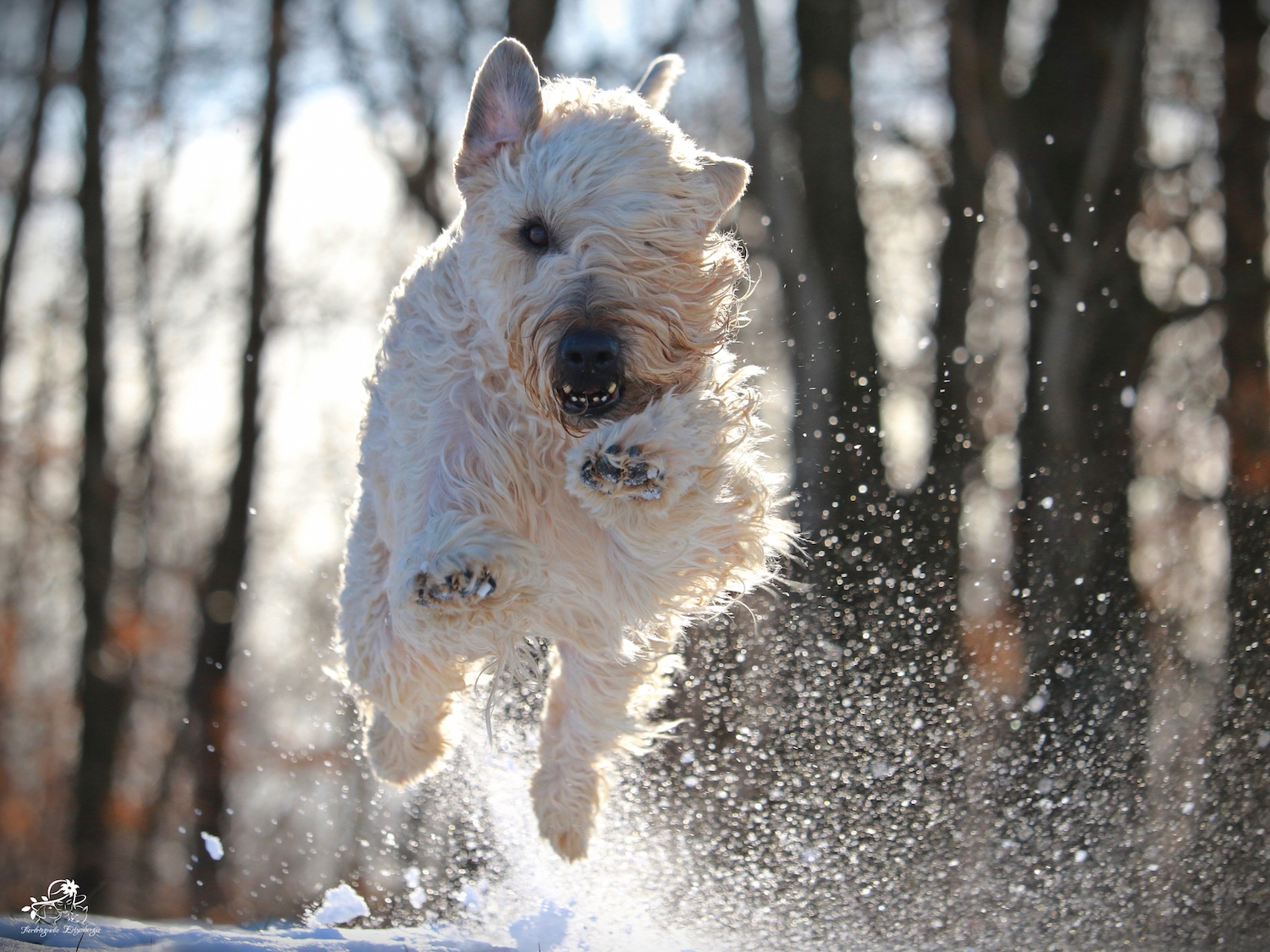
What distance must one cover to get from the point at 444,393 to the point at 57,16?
→ 10.8 metres

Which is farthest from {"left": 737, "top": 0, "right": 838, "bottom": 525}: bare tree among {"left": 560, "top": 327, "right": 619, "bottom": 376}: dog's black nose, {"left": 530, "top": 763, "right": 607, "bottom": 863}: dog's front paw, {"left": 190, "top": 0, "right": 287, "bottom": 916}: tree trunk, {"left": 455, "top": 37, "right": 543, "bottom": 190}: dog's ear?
{"left": 190, "top": 0, "right": 287, "bottom": 916}: tree trunk

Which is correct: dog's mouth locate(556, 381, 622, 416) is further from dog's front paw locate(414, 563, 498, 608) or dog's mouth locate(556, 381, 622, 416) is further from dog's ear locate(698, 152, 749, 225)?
dog's ear locate(698, 152, 749, 225)

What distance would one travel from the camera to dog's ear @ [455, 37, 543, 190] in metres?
2.71

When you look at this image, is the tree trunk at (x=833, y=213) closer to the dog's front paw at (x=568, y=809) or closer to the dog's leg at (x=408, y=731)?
the dog's front paw at (x=568, y=809)

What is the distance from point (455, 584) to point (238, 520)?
→ 8.58 meters

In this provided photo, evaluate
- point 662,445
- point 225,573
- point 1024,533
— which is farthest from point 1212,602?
point 225,573

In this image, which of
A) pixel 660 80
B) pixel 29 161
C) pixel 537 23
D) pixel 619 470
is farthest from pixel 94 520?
pixel 619 470

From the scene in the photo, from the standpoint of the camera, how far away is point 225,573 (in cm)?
997

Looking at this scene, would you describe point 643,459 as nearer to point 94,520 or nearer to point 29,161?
point 94,520

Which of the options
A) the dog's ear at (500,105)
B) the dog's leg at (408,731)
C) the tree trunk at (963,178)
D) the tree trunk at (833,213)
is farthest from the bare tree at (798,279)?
the dog's ear at (500,105)

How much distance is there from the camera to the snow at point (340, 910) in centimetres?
419

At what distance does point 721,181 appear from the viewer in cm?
270

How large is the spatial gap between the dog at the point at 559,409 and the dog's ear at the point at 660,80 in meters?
0.90

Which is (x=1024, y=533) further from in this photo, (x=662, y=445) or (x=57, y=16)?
(x=57, y=16)
